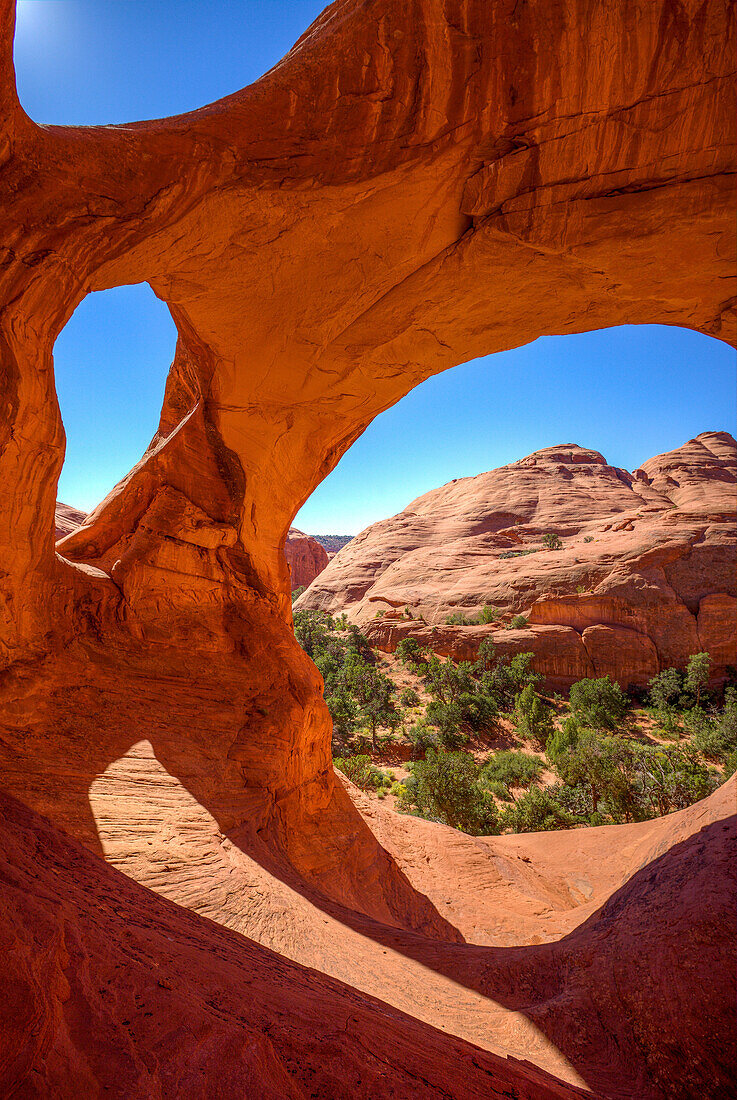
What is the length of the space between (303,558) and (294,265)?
198 feet

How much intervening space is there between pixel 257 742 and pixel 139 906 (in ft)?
14.0

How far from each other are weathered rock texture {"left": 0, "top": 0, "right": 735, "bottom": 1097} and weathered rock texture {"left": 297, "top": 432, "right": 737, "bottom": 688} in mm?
26852

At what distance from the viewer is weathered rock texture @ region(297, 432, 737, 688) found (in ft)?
98.6

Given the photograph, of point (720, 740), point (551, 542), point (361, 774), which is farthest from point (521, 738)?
point (551, 542)

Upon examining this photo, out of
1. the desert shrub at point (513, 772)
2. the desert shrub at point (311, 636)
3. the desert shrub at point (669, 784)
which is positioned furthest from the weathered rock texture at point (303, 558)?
the desert shrub at point (669, 784)

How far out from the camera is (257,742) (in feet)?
23.7

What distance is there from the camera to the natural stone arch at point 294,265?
14.8ft

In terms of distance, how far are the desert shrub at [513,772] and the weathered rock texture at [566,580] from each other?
39.0 feet

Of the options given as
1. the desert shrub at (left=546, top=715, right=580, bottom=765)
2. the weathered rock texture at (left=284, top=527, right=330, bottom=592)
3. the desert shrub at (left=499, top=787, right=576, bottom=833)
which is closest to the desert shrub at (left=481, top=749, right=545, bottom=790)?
the desert shrub at (left=546, top=715, right=580, bottom=765)

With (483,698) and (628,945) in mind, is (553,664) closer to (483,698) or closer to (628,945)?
(483,698)

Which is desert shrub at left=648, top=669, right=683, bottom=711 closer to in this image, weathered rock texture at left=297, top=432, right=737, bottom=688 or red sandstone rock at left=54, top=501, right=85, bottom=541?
weathered rock texture at left=297, top=432, right=737, bottom=688

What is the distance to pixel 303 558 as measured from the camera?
65.6 meters

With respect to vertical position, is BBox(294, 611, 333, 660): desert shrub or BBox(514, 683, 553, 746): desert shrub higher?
BBox(294, 611, 333, 660): desert shrub

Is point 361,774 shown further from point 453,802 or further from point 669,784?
point 669,784
